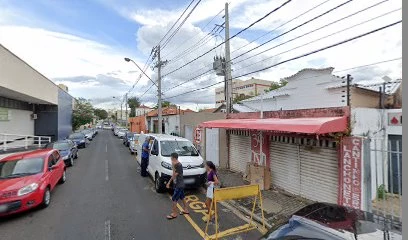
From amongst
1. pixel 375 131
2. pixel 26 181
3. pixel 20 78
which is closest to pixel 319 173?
pixel 375 131

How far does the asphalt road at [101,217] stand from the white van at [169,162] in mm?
685

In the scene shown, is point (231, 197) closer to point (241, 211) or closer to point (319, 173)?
point (241, 211)

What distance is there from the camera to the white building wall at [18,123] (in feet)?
63.4

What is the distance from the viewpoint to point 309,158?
847cm

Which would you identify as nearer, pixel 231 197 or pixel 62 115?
pixel 231 197

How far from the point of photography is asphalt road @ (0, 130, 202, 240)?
613 centimetres

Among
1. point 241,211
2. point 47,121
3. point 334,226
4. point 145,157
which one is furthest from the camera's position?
point 47,121

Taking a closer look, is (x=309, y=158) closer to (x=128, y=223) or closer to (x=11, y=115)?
(x=128, y=223)

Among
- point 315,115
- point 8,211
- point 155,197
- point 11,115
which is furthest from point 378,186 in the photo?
point 11,115

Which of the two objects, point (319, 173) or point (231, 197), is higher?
point (319, 173)

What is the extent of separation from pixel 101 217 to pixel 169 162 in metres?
3.05

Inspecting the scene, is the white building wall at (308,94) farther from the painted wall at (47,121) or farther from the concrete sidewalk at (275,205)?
the painted wall at (47,121)

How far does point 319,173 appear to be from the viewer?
807cm

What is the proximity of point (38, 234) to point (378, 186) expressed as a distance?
343 inches
